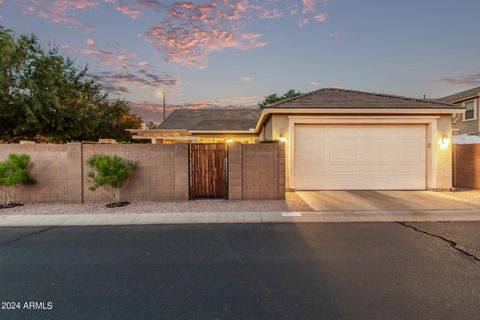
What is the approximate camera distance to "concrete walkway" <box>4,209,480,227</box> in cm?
677

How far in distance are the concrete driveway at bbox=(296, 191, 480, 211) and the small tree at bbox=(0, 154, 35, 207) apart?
369 inches

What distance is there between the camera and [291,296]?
10.4 feet

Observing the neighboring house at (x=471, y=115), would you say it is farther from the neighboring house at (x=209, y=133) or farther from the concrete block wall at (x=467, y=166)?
the neighboring house at (x=209, y=133)

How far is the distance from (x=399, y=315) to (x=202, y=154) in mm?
7488

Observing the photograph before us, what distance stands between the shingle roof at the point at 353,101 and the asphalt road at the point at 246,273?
617 cm

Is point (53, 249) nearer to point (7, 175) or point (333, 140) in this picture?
point (7, 175)

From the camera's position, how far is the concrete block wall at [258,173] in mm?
9133

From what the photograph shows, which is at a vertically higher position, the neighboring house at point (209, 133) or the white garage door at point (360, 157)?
the neighboring house at point (209, 133)

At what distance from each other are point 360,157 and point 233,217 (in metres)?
6.98

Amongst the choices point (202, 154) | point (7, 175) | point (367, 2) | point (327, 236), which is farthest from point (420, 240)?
point (367, 2)

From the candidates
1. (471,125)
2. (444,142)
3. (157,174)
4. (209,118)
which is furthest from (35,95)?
(471,125)

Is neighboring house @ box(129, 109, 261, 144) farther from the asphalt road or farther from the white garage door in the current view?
the asphalt road

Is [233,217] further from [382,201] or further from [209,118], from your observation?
[209,118]

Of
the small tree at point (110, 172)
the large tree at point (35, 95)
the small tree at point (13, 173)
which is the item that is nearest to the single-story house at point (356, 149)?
the small tree at point (110, 172)
